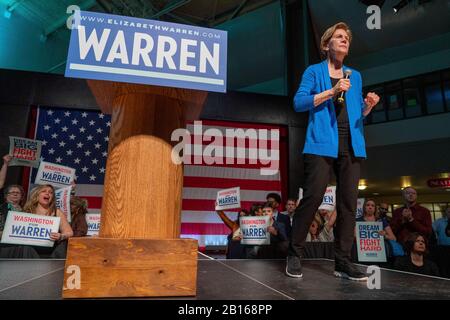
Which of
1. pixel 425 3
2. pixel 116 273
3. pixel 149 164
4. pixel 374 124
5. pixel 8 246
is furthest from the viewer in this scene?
pixel 374 124

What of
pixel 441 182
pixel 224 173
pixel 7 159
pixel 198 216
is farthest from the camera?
pixel 441 182

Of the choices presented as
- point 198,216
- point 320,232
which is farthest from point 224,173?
point 320,232

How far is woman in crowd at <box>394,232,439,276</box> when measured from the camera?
267cm

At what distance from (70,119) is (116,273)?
5041mm

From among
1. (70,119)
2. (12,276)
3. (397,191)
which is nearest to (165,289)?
(12,276)

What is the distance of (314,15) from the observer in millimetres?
7453

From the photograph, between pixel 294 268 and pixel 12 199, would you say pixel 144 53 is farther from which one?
pixel 12 199

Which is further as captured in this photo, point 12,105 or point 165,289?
point 12,105

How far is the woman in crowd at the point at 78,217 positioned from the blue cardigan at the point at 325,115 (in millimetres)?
2409

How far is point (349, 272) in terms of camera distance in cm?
129

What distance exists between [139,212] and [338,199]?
3.03ft

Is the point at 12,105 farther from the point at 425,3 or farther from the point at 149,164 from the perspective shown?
the point at 425,3

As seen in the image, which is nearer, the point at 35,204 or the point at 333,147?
the point at 333,147

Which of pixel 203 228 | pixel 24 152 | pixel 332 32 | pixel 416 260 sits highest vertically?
pixel 332 32
